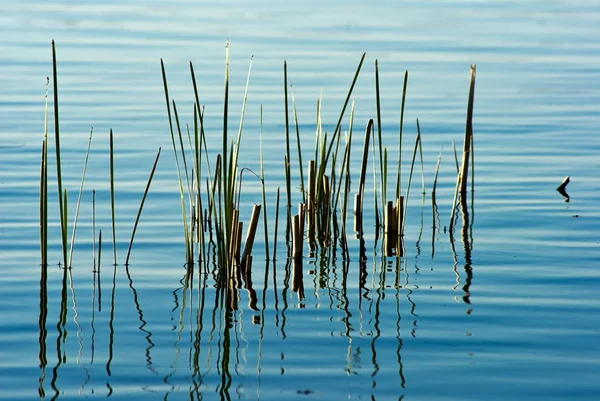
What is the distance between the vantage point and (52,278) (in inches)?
228

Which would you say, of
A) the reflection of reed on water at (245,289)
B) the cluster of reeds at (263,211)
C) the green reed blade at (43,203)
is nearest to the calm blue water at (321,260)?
the reflection of reed on water at (245,289)

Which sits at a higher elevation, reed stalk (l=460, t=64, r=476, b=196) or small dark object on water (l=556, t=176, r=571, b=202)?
reed stalk (l=460, t=64, r=476, b=196)

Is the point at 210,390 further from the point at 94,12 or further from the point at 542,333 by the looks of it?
the point at 94,12

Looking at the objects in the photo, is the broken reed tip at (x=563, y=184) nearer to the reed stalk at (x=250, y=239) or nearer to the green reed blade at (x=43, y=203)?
the reed stalk at (x=250, y=239)

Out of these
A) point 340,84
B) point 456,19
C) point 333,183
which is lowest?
point 333,183

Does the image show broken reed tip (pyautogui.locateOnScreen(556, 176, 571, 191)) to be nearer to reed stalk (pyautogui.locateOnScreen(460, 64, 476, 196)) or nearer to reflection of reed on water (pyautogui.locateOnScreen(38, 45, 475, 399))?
reed stalk (pyautogui.locateOnScreen(460, 64, 476, 196))

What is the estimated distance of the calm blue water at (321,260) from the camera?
14.4ft

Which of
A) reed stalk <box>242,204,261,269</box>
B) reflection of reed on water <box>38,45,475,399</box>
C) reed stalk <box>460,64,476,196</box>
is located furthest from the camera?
reed stalk <box>460,64,476,196</box>

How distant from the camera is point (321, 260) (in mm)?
6215

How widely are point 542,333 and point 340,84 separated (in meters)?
8.72

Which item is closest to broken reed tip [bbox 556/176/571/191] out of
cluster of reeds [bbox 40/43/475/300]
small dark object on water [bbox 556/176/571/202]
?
small dark object on water [bbox 556/176/571/202]

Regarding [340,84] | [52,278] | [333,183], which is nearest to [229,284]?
[52,278]

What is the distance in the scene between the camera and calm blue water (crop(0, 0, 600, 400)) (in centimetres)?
438

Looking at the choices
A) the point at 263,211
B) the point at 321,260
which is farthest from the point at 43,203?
the point at 321,260
